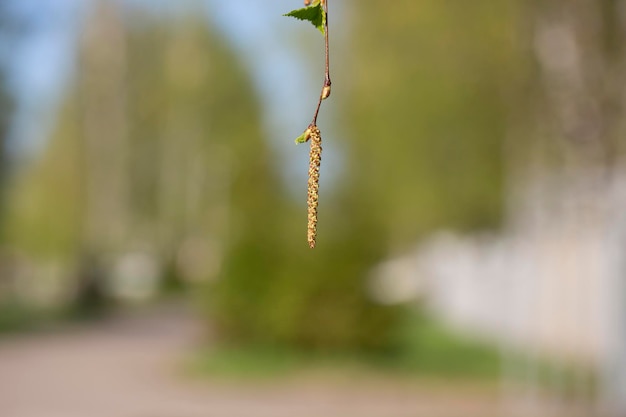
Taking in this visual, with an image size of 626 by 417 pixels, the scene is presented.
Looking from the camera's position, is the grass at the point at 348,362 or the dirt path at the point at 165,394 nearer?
the dirt path at the point at 165,394

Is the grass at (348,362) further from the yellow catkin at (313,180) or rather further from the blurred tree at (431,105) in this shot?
the yellow catkin at (313,180)

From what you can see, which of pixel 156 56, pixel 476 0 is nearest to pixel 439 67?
pixel 476 0

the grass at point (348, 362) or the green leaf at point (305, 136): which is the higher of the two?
the green leaf at point (305, 136)

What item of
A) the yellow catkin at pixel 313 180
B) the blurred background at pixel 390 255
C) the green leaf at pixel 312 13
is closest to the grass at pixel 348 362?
the blurred background at pixel 390 255

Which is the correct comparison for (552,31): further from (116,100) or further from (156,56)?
(156,56)

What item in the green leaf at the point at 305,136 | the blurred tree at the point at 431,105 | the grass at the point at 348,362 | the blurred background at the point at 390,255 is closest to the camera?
the green leaf at the point at 305,136

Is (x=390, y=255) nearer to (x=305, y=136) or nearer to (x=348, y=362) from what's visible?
(x=348, y=362)
